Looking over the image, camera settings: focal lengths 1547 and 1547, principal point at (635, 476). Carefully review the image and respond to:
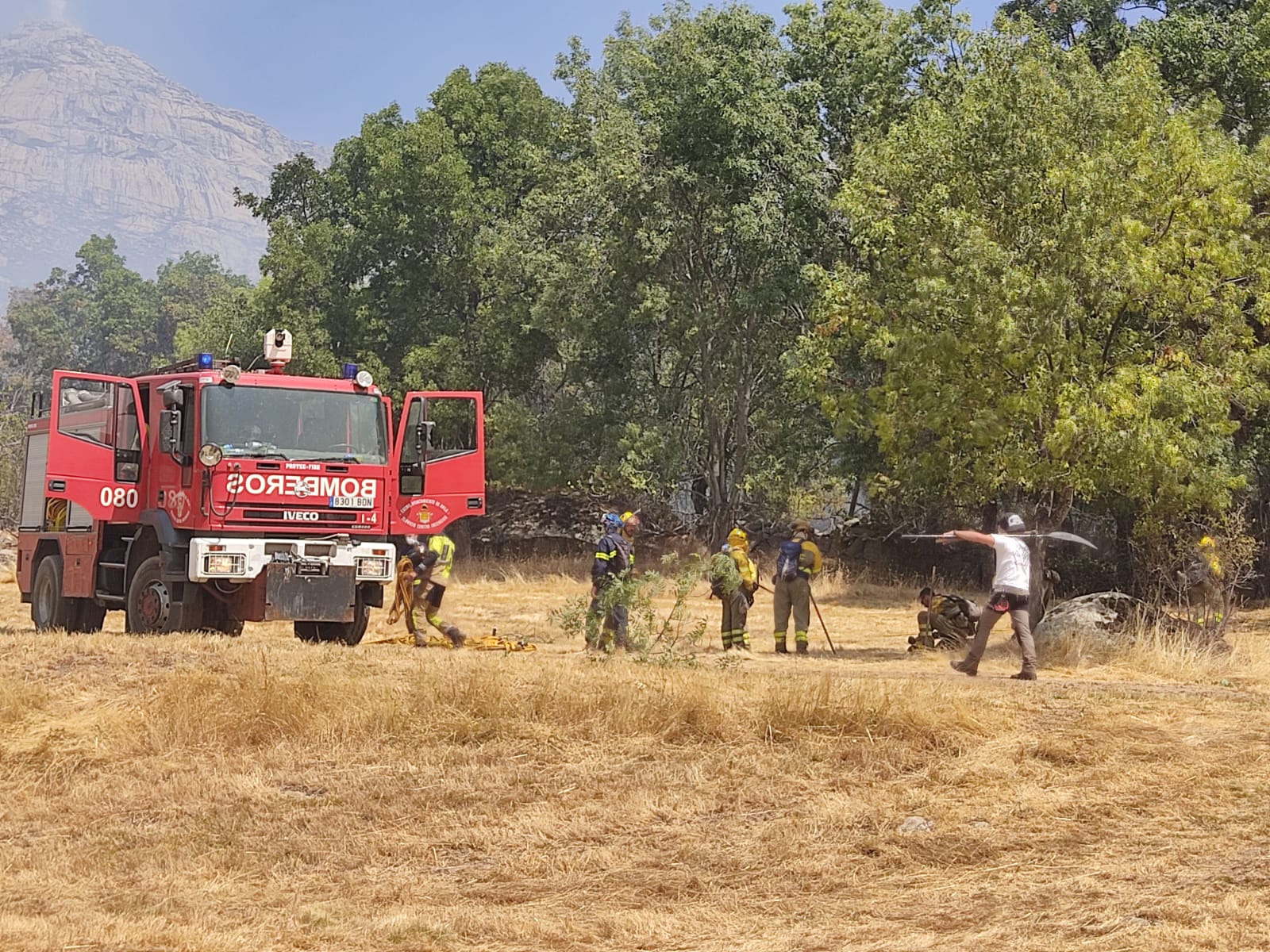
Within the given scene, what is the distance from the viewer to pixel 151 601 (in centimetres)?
1595

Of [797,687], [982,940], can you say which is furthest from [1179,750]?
[982,940]

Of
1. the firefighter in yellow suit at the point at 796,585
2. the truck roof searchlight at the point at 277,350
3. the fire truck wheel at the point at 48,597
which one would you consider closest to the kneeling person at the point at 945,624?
the firefighter in yellow suit at the point at 796,585

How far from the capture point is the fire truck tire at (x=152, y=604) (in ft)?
50.8

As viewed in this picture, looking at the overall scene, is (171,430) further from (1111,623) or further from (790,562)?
(1111,623)

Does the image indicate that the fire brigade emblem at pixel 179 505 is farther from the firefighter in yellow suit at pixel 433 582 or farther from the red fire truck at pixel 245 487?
the firefighter in yellow suit at pixel 433 582

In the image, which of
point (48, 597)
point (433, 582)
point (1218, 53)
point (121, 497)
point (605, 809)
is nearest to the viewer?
point (605, 809)

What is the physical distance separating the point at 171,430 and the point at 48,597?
12.6 feet

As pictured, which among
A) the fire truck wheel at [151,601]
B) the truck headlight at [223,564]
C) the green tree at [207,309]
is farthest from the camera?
the green tree at [207,309]

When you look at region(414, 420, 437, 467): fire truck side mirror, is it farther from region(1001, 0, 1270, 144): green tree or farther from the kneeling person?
region(1001, 0, 1270, 144): green tree

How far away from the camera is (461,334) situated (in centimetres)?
3759

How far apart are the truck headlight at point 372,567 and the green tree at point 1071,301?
22.6 ft

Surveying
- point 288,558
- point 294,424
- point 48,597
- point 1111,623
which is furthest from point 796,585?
point 48,597

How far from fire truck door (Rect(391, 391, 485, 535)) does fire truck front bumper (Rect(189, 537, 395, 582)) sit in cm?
64

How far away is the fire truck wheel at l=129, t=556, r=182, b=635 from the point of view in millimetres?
15555
